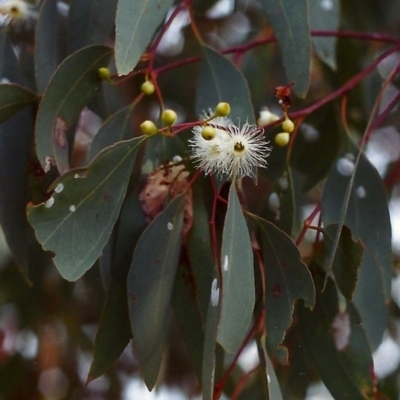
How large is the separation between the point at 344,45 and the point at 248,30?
0.28m

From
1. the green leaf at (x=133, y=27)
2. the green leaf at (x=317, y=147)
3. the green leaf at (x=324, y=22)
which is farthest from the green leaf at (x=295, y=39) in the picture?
the green leaf at (x=317, y=147)

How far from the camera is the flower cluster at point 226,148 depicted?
907 mm

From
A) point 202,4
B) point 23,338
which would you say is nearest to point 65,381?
point 23,338

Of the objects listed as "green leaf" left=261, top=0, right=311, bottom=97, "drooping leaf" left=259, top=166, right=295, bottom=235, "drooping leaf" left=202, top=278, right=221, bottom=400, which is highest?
"green leaf" left=261, top=0, right=311, bottom=97

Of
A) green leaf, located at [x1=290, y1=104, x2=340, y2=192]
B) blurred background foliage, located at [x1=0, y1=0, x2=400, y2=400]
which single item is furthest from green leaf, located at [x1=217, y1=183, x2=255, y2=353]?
green leaf, located at [x1=290, y1=104, x2=340, y2=192]

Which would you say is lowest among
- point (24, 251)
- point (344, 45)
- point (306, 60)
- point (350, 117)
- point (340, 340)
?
point (24, 251)

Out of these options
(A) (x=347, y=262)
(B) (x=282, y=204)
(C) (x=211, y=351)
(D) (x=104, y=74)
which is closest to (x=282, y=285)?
(A) (x=347, y=262)

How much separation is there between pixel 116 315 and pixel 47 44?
449mm

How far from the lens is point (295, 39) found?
38.2 inches

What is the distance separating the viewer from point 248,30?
1905mm

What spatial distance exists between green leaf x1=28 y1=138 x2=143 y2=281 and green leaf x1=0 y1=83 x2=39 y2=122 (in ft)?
0.67

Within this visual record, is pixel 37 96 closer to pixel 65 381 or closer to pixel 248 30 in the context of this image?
pixel 248 30

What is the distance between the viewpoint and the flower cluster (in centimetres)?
91

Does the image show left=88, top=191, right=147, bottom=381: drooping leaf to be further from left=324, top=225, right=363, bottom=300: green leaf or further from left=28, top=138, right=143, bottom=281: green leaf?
left=324, top=225, right=363, bottom=300: green leaf
